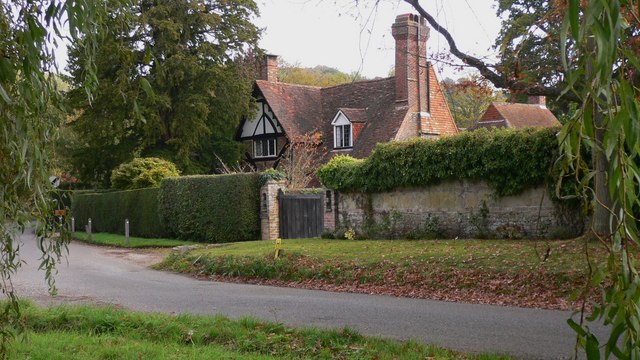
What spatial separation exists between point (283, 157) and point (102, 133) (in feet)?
31.2

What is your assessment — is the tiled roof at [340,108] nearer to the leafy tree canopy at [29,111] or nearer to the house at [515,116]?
the house at [515,116]

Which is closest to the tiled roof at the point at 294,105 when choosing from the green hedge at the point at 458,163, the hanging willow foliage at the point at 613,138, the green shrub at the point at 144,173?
the green shrub at the point at 144,173

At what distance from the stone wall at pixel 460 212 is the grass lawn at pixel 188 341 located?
8531 mm

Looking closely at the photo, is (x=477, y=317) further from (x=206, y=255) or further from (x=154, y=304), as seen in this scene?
(x=206, y=255)

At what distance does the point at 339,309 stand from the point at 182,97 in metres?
26.9

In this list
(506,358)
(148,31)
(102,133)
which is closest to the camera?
(506,358)

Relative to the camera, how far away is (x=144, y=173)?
32719 millimetres

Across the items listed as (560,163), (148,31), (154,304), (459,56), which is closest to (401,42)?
(148,31)

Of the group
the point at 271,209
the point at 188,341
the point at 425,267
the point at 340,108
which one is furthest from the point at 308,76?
the point at 188,341

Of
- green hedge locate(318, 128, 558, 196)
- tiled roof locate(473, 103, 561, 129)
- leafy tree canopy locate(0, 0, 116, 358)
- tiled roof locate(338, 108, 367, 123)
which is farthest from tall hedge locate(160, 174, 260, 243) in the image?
leafy tree canopy locate(0, 0, 116, 358)

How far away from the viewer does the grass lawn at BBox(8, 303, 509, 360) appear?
7.82 m

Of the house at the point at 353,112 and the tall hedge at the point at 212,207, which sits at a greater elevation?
the house at the point at 353,112

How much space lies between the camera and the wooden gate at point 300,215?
24.0 m

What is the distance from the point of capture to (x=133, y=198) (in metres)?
A: 32.8
